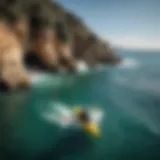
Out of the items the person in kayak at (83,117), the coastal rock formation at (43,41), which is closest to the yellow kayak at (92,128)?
the person in kayak at (83,117)

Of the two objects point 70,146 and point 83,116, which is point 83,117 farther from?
point 70,146

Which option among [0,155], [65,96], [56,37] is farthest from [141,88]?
[0,155]

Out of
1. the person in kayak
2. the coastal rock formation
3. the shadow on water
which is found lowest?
the shadow on water

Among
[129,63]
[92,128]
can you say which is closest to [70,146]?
[92,128]

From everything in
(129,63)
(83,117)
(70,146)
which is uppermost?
(129,63)

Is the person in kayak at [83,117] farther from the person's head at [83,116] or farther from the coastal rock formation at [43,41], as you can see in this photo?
the coastal rock formation at [43,41]

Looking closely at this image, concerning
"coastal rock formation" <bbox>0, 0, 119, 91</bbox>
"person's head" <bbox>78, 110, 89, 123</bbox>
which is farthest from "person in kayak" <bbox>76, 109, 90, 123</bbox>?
"coastal rock formation" <bbox>0, 0, 119, 91</bbox>

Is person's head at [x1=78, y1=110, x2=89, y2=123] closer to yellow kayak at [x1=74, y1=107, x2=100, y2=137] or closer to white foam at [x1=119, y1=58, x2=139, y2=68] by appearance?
yellow kayak at [x1=74, y1=107, x2=100, y2=137]

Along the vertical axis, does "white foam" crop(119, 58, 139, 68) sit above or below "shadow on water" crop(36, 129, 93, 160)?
above
